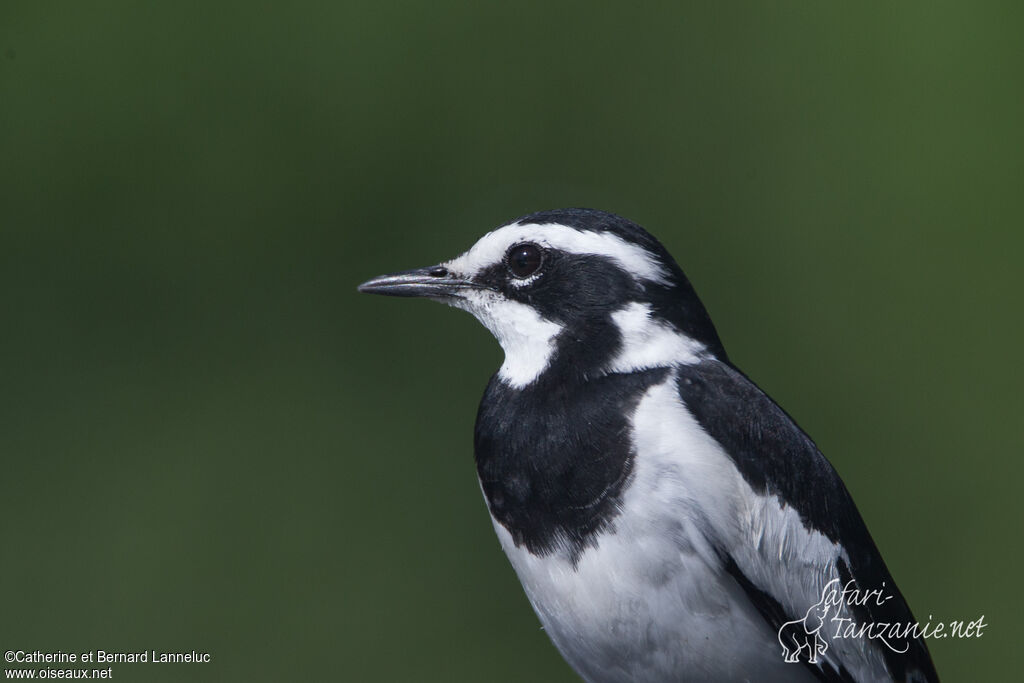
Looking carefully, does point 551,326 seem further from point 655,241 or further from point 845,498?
point 845,498

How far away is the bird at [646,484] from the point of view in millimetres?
1669

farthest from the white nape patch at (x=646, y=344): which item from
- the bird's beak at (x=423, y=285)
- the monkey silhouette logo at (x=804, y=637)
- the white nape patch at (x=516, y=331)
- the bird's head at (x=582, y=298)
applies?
the monkey silhouette logo at (x=804, y=637)

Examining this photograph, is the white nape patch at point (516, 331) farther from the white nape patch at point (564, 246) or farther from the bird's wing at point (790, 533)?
the bird's wing at point (790, 533)

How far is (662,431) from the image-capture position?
5.57 feet

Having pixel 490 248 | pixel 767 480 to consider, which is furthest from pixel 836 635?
pixel 490 248

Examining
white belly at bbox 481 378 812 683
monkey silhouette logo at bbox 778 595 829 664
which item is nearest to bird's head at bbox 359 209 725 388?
white belly at bbox 481 378 812 683

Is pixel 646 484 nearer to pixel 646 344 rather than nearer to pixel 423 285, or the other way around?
pixel 646 344

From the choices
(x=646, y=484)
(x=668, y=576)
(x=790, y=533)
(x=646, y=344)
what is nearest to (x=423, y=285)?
(x=646, y=344)

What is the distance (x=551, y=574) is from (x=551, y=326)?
48 cm

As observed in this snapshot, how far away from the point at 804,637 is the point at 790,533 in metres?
0.19

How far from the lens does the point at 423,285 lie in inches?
78.9

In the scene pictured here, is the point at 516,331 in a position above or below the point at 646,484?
above

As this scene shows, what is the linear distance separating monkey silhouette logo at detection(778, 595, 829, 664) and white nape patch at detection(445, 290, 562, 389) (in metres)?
0.67

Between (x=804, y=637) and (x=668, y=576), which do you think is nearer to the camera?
(x=668, y=576)
